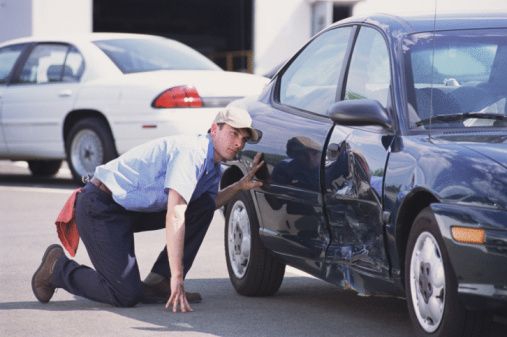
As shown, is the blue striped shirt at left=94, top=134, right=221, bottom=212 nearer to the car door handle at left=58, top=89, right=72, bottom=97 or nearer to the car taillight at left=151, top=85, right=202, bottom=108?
the car taillight at left=151, top=85, right=202, bottom=108

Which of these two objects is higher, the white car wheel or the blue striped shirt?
the blue striped shirt

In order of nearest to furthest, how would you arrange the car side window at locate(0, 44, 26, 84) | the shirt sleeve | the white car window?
the shirt sleeve → the white car window → the car side window at locate(0, 44, 26, 84)

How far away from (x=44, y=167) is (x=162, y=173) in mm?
9506

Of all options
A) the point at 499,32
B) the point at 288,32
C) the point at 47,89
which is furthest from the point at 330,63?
the point at 288,32

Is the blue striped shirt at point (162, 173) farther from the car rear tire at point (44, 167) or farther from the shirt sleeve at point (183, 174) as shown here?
the car rear tire at point (44, 167)

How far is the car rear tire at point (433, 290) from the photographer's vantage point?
5.86m

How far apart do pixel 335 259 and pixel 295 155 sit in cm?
71

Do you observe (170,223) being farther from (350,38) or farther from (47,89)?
(47,89)

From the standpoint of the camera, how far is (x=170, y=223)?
7332 mm

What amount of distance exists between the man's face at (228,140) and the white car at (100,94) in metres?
6.33

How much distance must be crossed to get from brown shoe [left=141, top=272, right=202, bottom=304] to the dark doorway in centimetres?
3221

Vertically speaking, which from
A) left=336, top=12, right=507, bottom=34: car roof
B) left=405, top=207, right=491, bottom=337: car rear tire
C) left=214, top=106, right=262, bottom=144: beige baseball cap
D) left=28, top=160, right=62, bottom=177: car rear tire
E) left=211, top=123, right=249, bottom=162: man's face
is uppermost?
left=336, top=12, right=507, bottom=34: car roof

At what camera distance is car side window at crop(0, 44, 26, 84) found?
15852 mm

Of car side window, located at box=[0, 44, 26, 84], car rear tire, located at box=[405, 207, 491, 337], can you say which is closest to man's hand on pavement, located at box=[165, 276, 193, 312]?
car rear tire, located at box=[405, 207, 491, 337]
